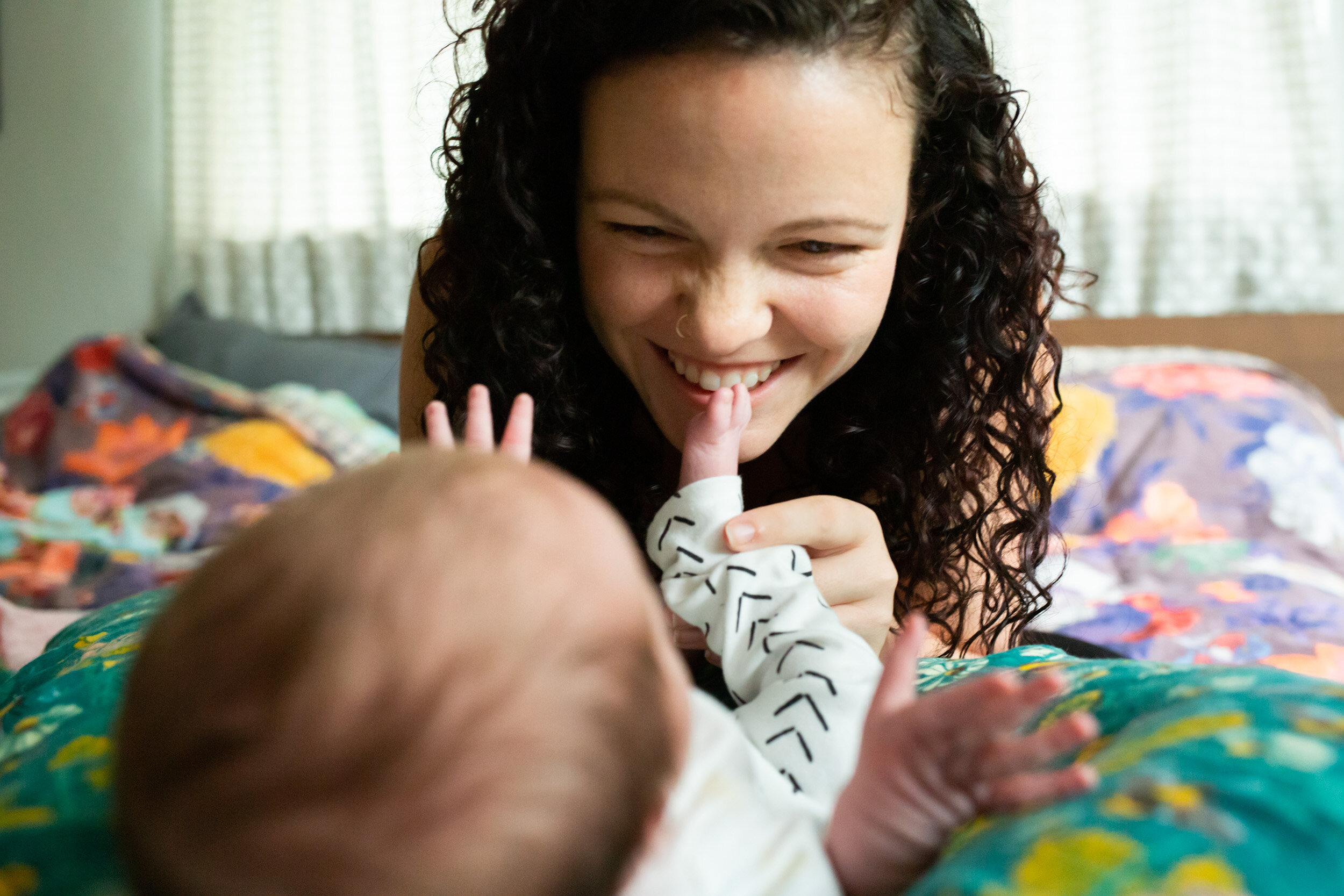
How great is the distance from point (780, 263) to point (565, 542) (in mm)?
468

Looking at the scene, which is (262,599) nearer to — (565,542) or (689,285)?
(565,542)

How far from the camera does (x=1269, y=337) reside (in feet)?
8.64

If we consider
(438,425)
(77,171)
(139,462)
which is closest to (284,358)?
(139,462)

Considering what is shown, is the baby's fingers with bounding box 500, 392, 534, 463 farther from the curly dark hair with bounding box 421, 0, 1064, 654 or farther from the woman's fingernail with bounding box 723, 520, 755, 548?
the curly dark hair with bounding box 421, 0, 1064, 654

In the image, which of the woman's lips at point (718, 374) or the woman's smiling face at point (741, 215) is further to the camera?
the woman's lips at point (718, 374)

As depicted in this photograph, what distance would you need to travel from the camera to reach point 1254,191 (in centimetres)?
260

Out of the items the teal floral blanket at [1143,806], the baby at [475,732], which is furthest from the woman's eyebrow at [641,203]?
the teal floral blanket at [1143,806]

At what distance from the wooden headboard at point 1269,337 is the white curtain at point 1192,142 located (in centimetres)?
3

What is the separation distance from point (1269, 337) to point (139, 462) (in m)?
2.87

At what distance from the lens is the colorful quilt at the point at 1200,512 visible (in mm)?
1581

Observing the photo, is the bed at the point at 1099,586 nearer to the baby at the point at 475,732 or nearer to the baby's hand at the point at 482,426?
the baby at the point at 475,732

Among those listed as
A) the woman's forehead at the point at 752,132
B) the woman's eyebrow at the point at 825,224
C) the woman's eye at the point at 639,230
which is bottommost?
Answer: the woman's eye at the point at 639,230

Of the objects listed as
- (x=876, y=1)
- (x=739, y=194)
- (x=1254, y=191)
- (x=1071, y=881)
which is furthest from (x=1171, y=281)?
(x=1071, y=881)

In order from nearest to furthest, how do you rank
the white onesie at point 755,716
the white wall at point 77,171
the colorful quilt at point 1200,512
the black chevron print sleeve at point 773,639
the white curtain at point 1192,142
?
the white onesie at point 755,716, the black chevron print sleeve at point 773,639, the colorful quilt at point 1200,512, the white curtain at point 1192,142, the white wall at point 77,171
